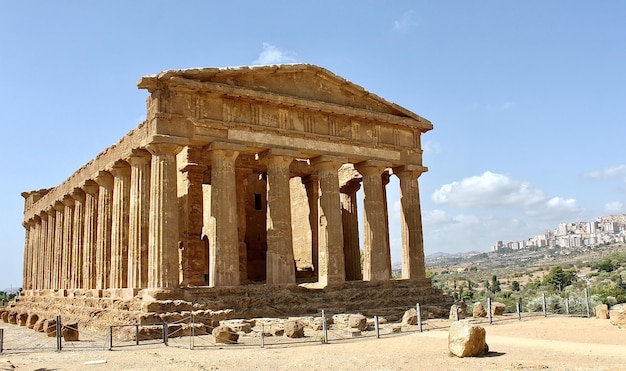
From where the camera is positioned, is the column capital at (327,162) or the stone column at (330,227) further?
the column capital at (327,162)

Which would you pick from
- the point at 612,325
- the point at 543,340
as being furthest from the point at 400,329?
the point at 612,325

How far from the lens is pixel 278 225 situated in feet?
75.3

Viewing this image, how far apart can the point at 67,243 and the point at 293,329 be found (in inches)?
776

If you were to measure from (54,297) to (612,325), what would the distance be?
25.4 metres

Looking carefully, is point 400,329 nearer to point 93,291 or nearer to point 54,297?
point 93,291

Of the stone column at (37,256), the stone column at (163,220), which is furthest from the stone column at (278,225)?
the stone column at (37,256)

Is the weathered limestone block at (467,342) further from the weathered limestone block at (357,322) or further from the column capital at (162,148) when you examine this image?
the column capital at (162,148)

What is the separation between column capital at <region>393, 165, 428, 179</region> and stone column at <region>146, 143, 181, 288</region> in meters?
10.8

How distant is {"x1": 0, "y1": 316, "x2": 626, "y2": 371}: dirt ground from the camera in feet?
38.0

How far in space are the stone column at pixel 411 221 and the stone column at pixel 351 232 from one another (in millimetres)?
2804

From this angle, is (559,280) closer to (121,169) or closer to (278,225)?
(278,225)

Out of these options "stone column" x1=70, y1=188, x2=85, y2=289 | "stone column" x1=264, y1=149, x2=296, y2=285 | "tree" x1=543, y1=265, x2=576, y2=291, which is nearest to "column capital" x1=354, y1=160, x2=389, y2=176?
"stone column" x1=264, y1=149, x2=296, y2=285

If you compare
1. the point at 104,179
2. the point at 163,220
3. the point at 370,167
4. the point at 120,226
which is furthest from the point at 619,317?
the point at 104,179

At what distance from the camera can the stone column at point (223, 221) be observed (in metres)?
21.1
